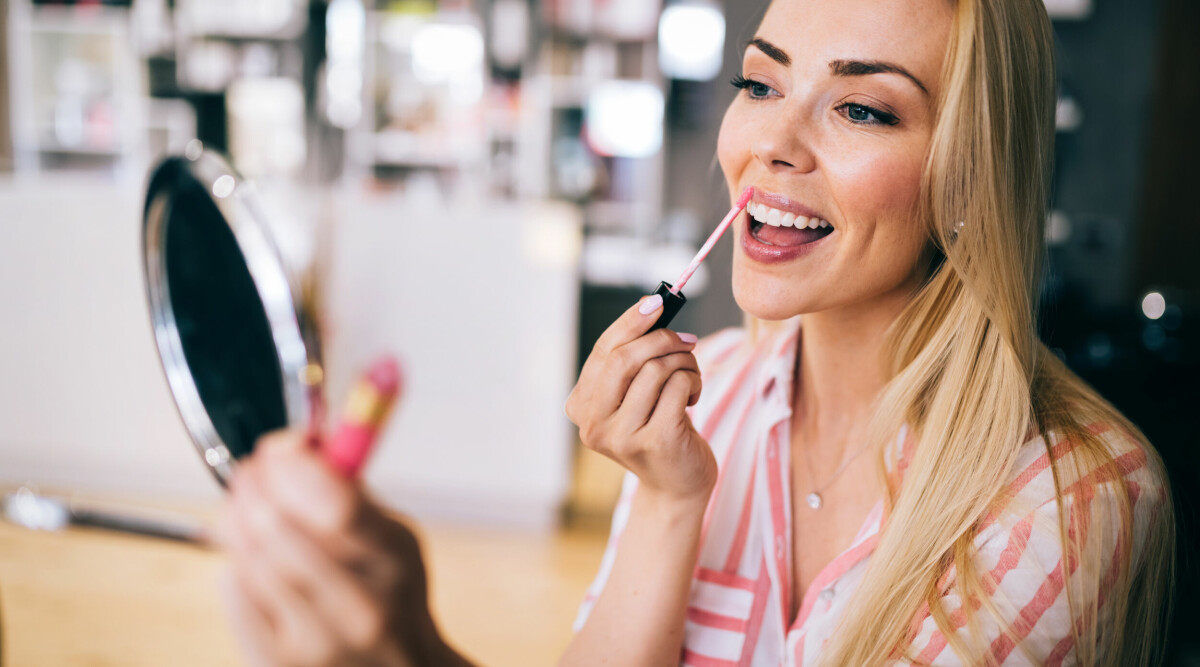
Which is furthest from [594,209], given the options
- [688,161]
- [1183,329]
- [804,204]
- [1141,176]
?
[804,204]

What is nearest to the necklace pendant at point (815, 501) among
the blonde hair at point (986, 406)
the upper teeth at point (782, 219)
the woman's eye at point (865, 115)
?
the blonde hair at point (986, 406)

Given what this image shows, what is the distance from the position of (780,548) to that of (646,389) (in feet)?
0.99

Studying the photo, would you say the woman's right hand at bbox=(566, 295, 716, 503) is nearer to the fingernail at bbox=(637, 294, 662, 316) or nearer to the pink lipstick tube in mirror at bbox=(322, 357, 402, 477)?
the fingernail at bbox=(637, 294, 662, 316)

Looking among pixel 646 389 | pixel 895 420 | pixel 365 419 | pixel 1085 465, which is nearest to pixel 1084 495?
pixel 1085 465

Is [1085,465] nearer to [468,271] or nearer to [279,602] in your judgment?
[279,602]

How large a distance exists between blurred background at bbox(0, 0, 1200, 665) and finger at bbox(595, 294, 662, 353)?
0.43 m

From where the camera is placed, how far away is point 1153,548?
78 cm

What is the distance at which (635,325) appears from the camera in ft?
2.43

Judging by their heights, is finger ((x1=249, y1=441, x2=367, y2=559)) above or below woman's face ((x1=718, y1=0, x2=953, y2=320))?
below

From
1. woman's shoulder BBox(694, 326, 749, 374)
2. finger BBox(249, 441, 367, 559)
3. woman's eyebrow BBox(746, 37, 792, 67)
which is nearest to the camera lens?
finger BBox(249, 441, 367, 559)

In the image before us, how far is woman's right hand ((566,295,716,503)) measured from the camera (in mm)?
734

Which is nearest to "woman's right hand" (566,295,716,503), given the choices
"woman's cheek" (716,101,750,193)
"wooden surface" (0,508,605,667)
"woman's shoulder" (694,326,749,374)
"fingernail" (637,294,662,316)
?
"fingernail" (637,294,662,316)

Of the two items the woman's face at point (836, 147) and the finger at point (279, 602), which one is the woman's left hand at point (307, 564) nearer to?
the finger at point (279, 602)

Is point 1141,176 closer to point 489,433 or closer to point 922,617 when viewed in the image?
point 489,433
